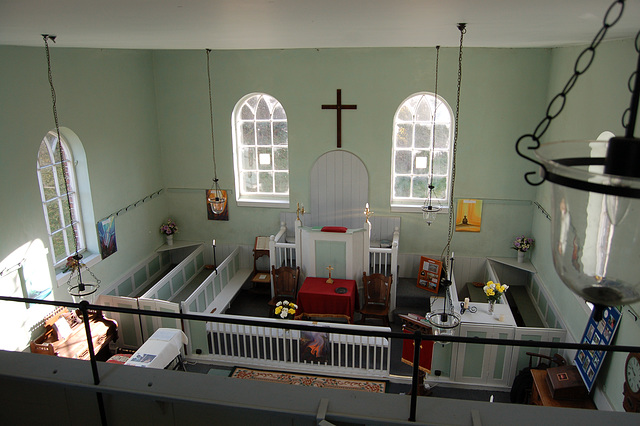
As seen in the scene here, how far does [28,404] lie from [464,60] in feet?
29.1

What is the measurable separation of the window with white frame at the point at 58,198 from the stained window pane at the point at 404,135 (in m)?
6.01

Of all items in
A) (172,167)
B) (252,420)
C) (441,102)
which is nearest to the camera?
(252,420)

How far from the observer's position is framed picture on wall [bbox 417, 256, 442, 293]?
377 inches

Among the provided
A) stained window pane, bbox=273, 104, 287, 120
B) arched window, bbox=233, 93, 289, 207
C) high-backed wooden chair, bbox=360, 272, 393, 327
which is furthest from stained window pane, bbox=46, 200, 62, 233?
high-backed wooden chair, bbox=360, 272, 393, 327

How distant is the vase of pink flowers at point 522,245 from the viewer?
9492mm

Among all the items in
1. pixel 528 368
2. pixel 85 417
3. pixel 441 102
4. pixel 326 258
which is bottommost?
pixel 528 368

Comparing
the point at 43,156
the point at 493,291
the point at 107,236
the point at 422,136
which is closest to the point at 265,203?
the point at 107,236

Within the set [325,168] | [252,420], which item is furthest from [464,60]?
[252,420]

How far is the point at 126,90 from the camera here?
364 inches

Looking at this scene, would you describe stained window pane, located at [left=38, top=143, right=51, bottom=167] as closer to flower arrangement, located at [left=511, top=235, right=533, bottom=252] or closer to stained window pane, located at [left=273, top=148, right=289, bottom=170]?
stained window pane, located at [left=273, top=148, right=289, bottom=170]

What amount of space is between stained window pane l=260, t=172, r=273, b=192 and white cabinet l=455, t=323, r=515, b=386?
17.5 feet

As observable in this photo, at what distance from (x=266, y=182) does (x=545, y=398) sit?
6866 millimetres

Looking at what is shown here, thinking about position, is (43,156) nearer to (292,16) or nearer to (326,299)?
(326,299)

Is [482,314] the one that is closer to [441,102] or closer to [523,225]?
[523,225]
